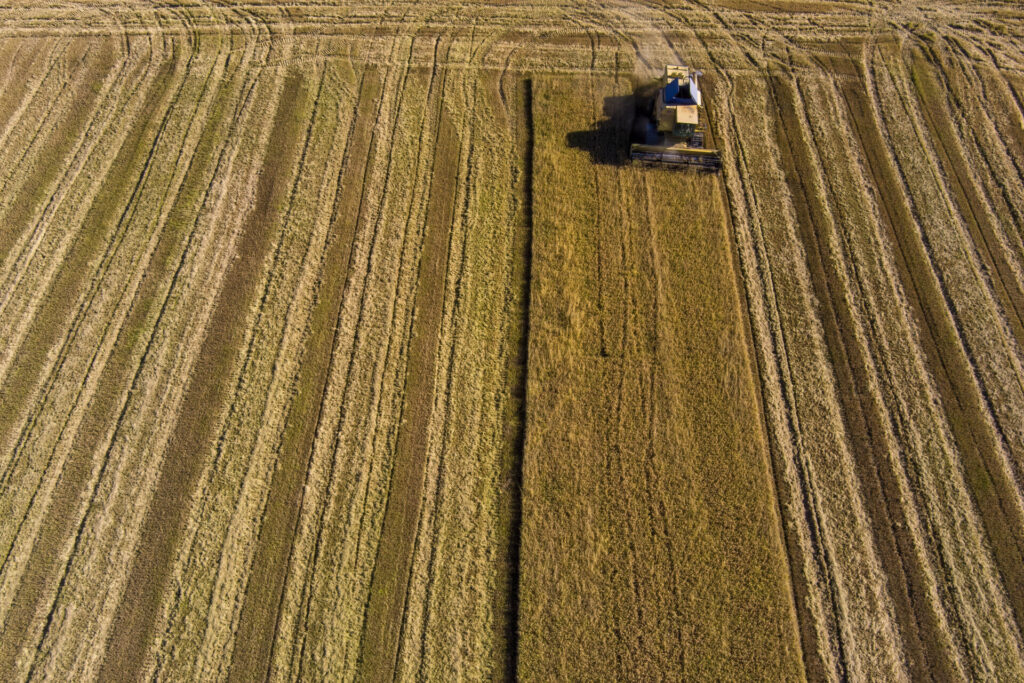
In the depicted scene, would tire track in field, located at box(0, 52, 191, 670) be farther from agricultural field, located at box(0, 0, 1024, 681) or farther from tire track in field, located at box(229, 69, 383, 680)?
tire track in field, located at box(229, 69, 383, 680)

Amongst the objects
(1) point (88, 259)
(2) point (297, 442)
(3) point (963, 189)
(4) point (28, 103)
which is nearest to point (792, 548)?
(2) point (297, 442)

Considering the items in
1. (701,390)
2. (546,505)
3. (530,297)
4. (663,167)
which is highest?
(663,167)

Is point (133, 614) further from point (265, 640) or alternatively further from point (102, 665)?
point (265, 640)

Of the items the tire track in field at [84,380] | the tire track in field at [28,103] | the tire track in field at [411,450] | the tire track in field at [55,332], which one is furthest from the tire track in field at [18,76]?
the tire track in field at [411,450]

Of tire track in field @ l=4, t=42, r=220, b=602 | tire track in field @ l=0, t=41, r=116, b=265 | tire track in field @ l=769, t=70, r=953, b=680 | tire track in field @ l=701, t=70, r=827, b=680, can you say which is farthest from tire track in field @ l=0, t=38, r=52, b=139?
tire track in field @ l=769, t=70, r=953, b=680

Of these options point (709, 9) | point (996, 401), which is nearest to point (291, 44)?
point (709, 9)

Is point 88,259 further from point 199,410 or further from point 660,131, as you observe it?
point 660,131

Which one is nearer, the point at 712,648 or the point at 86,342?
the point at 712,648
